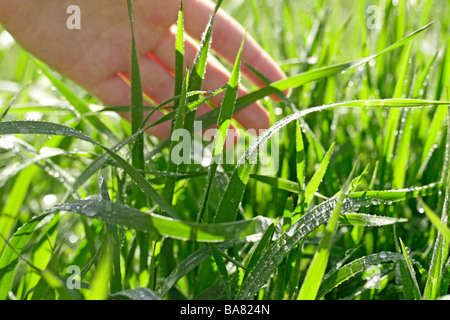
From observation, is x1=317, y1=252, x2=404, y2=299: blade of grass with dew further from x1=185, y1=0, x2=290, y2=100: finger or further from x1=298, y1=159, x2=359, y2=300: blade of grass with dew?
x1=185, y1=0, x2=290, y2=100: finger

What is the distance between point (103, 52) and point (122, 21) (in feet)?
0.27

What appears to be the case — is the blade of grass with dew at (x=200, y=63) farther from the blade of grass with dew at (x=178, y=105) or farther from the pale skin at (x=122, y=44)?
the pale skin at (x=122, y=44)

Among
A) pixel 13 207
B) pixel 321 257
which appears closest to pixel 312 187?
pixel 321 257

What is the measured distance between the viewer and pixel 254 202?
2.93 feet

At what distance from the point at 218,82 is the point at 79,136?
500mm

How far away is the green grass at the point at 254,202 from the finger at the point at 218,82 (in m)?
0.06

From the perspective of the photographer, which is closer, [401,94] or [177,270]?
[177,270]

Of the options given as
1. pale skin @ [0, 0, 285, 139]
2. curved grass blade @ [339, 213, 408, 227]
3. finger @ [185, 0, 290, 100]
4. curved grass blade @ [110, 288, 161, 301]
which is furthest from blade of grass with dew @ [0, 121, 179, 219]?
finger @ [185, 0, 290, 100]

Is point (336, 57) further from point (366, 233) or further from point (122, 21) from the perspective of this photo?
point (366, 233)

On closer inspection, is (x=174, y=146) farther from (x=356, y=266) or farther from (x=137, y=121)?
(x=356, y=266)
